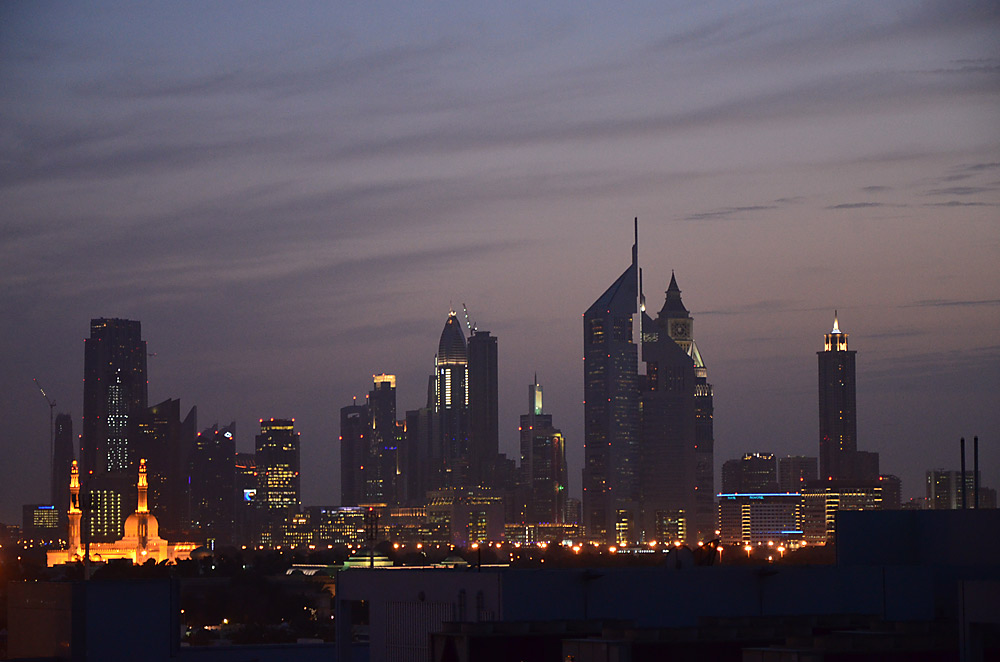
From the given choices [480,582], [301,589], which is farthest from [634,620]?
[301,589]

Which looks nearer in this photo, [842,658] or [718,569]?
[842,658]

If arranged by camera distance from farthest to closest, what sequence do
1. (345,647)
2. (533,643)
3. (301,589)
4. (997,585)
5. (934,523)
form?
(301,589)
(934,523)
(345,647)
(533,643)
(997,585)

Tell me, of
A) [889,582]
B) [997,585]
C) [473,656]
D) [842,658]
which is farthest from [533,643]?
[889,582]

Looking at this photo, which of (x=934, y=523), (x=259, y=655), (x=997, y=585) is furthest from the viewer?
(x=259, y=655)

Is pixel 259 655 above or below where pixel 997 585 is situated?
below

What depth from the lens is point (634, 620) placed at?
161ft

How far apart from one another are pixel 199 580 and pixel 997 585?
560 feet

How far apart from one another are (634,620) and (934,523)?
20.0 m

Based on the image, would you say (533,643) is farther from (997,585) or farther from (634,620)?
(997,585)

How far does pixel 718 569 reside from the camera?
52781 mm

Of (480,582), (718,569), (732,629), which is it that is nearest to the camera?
(732,629)

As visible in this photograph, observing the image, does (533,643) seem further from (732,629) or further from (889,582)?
(889,582)

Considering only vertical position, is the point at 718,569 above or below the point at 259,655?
above

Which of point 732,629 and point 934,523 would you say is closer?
point 732,629
